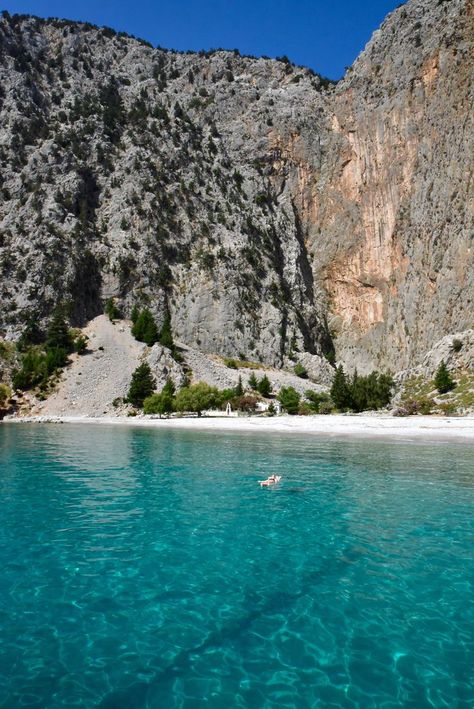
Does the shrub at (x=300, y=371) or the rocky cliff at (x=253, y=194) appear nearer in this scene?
the rocky cliff at (x=253, y=194)

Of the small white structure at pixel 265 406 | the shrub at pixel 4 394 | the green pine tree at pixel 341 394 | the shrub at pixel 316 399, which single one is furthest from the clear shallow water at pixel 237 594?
the shrub at pixel 4 394

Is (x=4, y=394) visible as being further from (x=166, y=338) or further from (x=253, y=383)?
(x=253, y=383)

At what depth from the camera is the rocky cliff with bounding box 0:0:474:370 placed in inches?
3826

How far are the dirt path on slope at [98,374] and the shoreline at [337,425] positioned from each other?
270 inches

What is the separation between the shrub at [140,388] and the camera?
263 feet

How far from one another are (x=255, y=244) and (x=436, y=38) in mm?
57763

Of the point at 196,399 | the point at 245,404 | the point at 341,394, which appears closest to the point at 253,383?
the point at 245,404

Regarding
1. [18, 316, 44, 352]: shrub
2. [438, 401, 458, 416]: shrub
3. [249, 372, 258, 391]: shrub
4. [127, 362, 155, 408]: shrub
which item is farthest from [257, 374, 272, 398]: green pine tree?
[18, 316, 44, 352]: shrub

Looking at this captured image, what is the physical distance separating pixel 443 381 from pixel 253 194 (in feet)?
298

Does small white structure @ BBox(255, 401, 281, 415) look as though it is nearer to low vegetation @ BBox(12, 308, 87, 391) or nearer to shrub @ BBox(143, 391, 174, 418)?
shrub @ BBox(143, 391, 174, 418)

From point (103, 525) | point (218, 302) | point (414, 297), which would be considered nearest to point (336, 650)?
point (103, 525)

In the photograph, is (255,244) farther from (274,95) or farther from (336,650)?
(336,650)

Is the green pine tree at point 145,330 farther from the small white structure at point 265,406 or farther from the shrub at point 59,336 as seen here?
the small white structure at point 265,406

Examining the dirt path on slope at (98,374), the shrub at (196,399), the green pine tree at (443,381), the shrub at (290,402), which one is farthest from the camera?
the dirt path on slope at (98,374)
